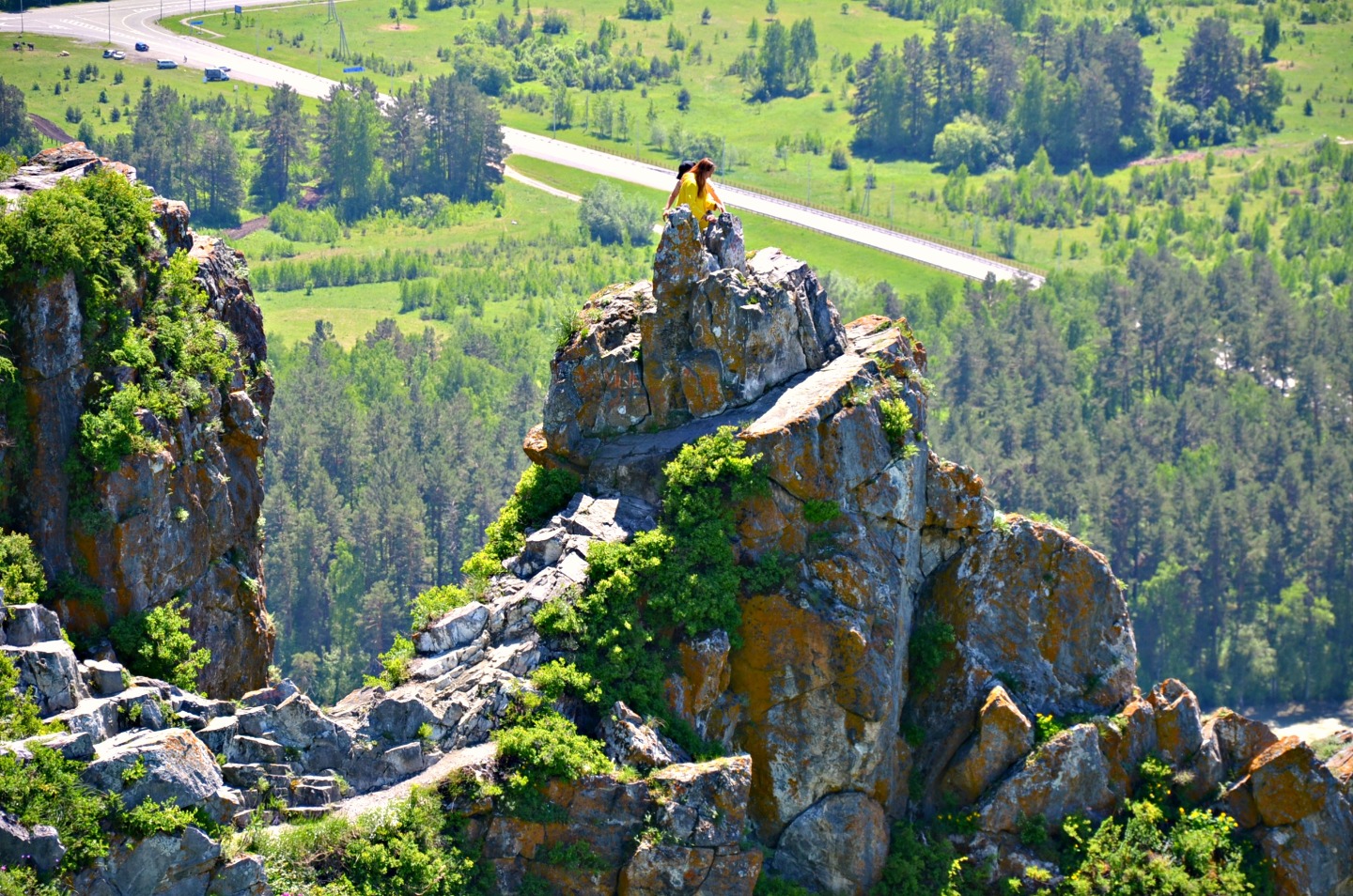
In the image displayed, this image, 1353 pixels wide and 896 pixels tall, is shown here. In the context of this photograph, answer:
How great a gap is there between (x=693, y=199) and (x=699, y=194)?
0.18 meters

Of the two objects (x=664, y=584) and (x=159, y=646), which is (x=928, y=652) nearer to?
(x=664, y=584)

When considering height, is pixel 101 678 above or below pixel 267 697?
above

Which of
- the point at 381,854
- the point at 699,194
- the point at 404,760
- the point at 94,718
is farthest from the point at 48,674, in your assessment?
the point at 699,194

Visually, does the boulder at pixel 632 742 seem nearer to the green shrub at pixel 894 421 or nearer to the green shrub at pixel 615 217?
the green shrub at pixel 894 421

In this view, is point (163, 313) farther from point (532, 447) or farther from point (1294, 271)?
point (1294, 271)

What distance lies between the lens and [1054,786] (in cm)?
5453

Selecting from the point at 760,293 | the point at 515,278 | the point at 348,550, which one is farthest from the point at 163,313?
the point at 515,278

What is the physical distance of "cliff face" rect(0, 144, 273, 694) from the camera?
47.9m

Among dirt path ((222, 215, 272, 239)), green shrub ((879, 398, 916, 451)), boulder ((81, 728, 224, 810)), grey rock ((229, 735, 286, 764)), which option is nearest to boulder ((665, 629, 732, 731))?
green shrub ((879, 398, 916, 451))

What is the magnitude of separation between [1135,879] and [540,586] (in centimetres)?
1584

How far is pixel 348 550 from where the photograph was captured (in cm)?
14200

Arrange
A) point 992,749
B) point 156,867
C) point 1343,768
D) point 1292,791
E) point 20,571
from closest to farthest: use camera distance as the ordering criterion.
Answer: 1. point 156,867
2. point 20,571
3. point 992,749
4. point 1292,791
5. point 1343,768

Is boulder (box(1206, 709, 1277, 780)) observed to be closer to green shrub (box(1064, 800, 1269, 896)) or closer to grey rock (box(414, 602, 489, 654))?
green shrub (box(1064, 800, 1269, 896))

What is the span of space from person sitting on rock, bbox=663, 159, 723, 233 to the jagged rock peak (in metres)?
0.33
